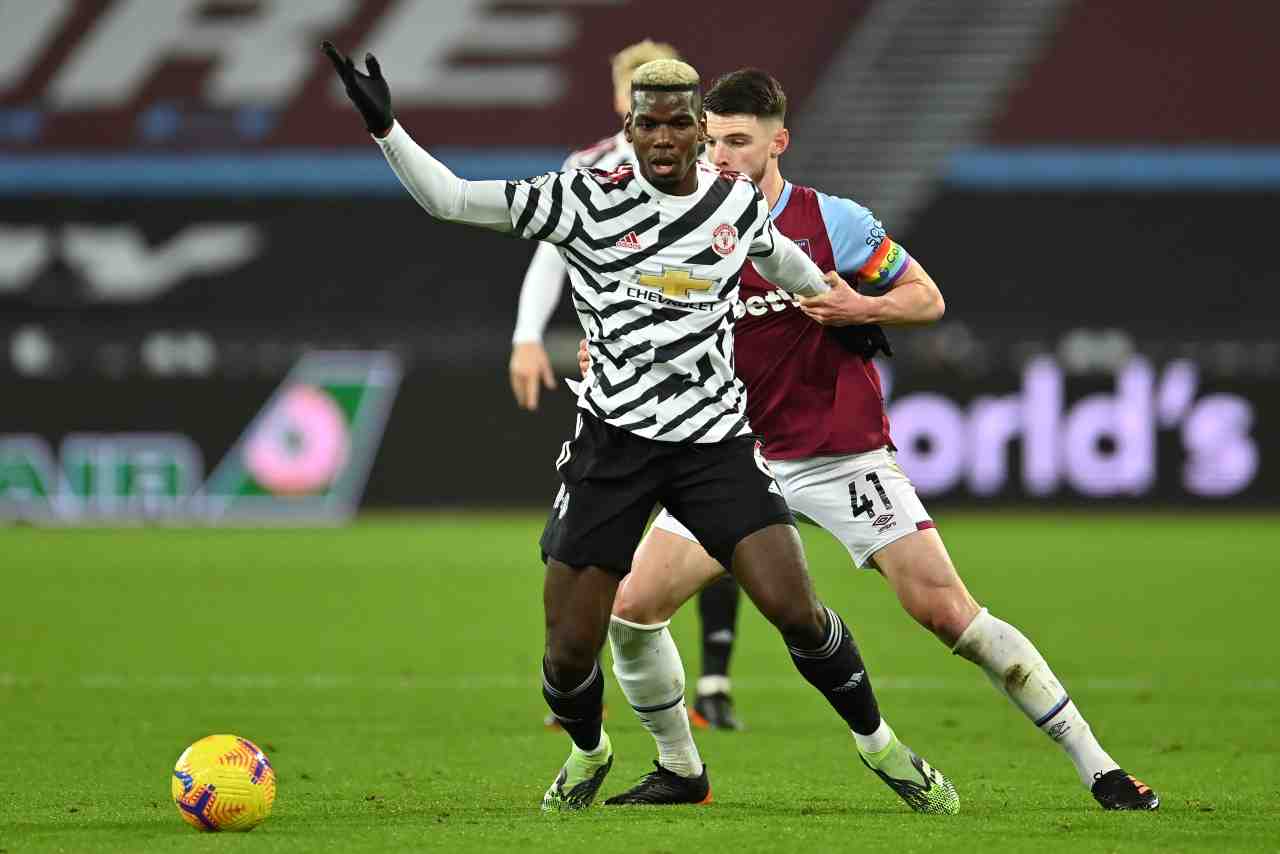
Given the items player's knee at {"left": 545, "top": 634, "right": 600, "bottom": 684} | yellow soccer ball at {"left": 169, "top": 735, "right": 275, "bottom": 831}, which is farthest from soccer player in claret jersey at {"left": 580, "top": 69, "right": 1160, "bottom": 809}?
yellow soccer ball at {"left": 169, "top": 735, "right": 275, "bottom": 831}

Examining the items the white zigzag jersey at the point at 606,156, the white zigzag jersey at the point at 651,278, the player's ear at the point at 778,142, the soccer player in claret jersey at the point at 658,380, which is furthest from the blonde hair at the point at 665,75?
the white zigzag jersey at the point at 606,156

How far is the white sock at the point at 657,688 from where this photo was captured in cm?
604

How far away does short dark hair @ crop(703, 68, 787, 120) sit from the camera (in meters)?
6.06

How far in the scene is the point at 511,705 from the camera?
8.55m

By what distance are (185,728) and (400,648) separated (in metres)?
2.84

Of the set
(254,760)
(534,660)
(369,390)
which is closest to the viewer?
(254,760)

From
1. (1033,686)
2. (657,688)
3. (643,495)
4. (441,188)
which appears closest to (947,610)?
(1033,686)

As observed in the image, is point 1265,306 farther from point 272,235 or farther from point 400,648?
point 400,648

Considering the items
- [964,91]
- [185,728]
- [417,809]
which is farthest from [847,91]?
[417,809]

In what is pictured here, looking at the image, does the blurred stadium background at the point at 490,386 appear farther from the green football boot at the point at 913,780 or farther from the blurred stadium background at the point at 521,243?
the green football boot at the point at 913,780

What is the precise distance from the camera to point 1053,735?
5809 millimetres

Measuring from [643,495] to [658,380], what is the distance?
1.02 ft

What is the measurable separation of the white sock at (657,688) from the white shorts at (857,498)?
13.3 inches

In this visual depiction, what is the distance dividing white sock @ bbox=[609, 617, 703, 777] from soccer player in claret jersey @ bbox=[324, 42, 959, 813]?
358 millimetres
